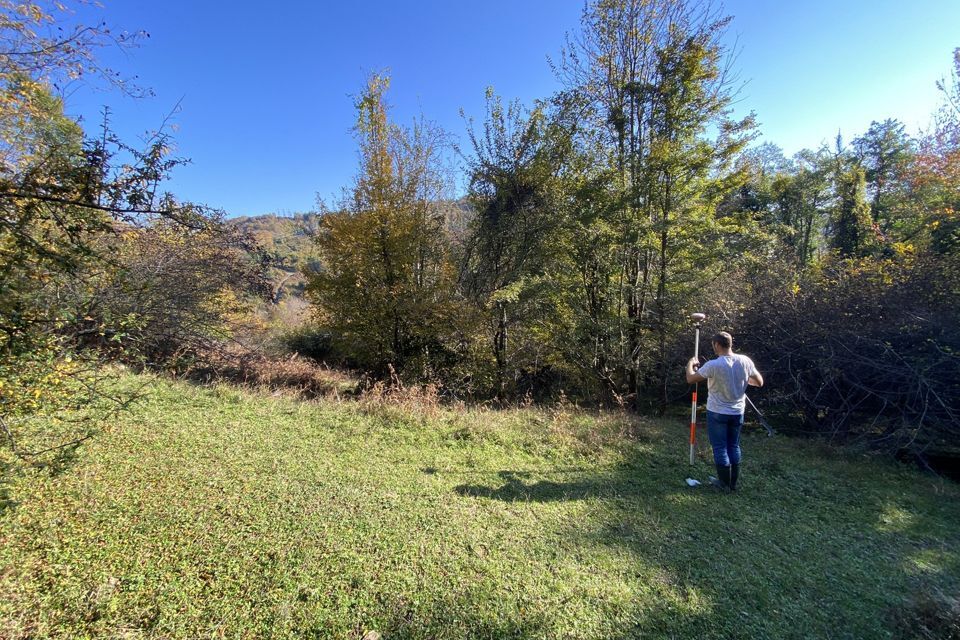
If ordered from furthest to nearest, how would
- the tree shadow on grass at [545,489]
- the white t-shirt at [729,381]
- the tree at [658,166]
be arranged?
the tree at [658,166], the white t-shirt at [729,381], the tree shadow on grass at [545,489]

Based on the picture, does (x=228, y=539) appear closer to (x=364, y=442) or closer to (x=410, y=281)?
(x=364, y=442)

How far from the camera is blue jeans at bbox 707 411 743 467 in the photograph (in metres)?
3.96

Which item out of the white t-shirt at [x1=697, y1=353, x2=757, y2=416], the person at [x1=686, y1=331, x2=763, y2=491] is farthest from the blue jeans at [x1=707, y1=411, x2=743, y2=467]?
the white t-shirt at [x1=697, y1=353, x2=757, y2=416]

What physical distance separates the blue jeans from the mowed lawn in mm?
410

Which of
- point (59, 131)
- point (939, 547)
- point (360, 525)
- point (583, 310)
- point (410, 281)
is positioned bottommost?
point (939, 547)

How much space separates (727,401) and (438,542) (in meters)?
3.34

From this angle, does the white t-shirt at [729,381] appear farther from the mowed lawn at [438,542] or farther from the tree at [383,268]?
the tree at [383,268]

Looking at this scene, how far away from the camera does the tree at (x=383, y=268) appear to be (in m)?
8.73

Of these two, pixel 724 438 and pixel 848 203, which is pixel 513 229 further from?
pixel 848 203

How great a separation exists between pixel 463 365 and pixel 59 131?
315 inches

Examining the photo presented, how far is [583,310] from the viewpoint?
9086mm

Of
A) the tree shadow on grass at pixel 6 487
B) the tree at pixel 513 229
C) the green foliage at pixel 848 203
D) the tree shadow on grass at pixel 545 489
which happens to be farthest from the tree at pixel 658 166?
the green foliage at pixel 848 203

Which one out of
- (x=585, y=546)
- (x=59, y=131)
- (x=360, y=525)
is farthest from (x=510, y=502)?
(x=59, y=131)

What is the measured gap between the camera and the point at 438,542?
2.80 metres
